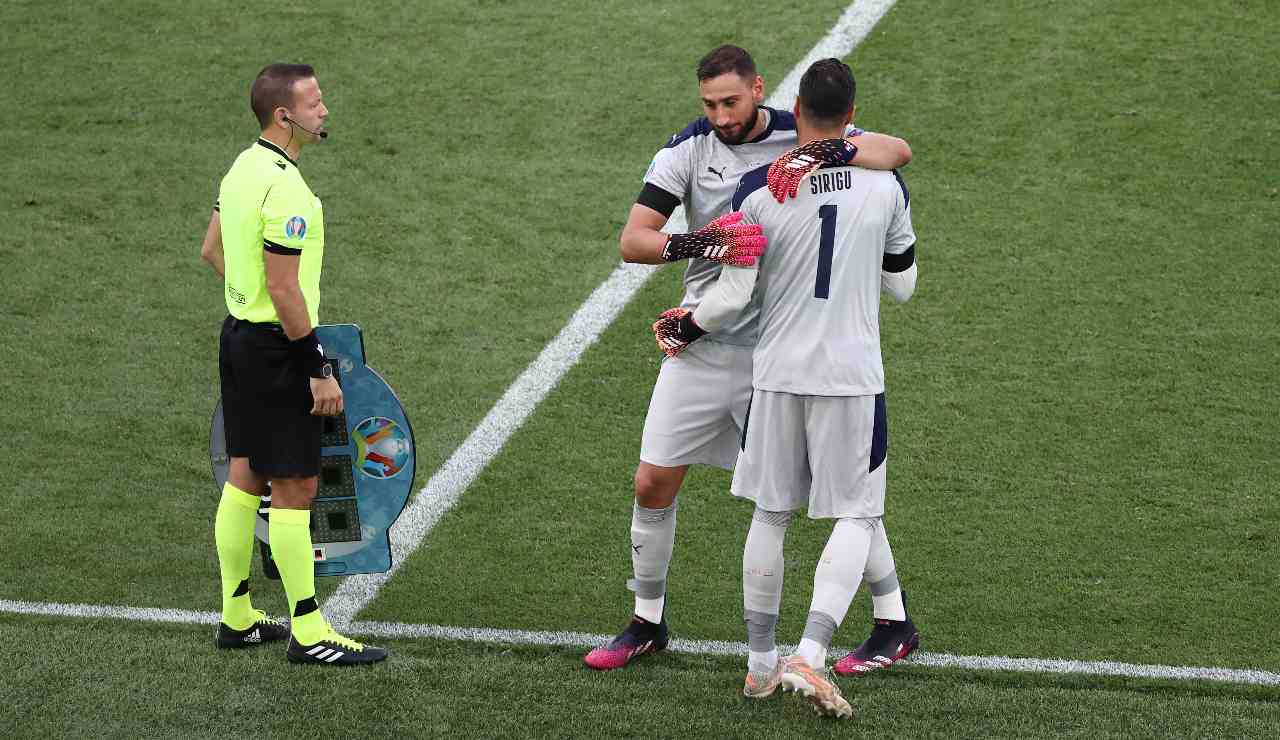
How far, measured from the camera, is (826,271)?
14.2 feet

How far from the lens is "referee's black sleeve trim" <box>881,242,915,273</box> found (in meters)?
4.51

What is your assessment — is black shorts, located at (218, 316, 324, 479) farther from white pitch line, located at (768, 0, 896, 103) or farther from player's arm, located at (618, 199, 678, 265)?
white pitch line, located at (768, 0, 896, 103)

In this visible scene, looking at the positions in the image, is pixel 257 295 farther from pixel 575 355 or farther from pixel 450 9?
pixel 450 9

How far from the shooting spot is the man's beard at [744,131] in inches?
180

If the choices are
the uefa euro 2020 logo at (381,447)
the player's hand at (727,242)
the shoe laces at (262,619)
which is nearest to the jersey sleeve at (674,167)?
the player's hand at (727,242)

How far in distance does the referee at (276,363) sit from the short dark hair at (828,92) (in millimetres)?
1411

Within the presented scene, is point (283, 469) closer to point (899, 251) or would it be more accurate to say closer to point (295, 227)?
point (295, 227)

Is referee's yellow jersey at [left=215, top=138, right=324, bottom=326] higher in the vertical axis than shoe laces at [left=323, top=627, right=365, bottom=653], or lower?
higher

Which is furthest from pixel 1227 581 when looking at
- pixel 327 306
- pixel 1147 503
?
pixel 327 306

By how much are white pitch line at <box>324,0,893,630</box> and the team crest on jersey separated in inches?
55.8

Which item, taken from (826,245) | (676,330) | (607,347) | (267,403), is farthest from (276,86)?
(607,347)

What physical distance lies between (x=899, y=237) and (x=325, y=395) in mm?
1692

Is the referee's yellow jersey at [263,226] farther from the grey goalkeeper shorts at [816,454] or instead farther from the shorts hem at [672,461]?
the grey goalkeeper shorts at [816,454]

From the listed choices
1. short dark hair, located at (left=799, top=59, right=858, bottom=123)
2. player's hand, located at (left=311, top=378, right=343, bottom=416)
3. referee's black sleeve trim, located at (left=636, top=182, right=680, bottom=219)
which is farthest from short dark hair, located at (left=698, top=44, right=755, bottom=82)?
player's hand, located at (left=311, top=378, right=343, bottom=416)
